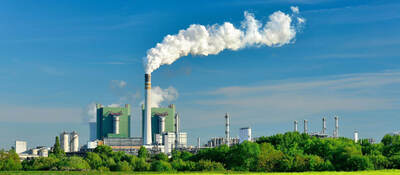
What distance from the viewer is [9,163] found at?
96188mm

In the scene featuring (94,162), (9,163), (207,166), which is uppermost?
(207,166)

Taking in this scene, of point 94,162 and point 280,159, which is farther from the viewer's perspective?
point 94,162

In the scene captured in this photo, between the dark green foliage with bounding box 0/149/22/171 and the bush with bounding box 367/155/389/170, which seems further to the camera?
the dark green foliage with bounding box 0/149/22/171

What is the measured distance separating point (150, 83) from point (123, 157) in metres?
59.9

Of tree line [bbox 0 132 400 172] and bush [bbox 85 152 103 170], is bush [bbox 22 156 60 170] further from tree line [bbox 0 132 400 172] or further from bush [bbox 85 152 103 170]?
bush [bbox 85 152 103 170]

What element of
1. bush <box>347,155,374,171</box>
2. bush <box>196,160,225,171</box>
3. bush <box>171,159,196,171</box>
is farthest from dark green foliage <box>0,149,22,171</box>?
bush <box>347,155,374,171</box>

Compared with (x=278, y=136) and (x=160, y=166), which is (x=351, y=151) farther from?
(x=160, y=166)

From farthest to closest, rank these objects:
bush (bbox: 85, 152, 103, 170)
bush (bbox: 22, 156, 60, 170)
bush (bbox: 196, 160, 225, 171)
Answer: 1. bush (bbox: 85, 152, 103, 170)
2. bush (bbox: 22, 156, 60, 170)
3. bush (bbox: 196, 160, 225, 171)

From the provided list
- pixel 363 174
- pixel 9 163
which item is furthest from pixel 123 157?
pixel 363 174

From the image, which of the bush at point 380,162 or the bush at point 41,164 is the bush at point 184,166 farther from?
the bush at point 380,162

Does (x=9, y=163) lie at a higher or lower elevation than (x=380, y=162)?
lower

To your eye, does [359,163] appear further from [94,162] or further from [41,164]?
[94,162]

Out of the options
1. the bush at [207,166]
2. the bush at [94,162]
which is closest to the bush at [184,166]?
the bush at [207,166]

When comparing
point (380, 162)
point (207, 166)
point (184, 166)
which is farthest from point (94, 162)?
point (380, 162)
